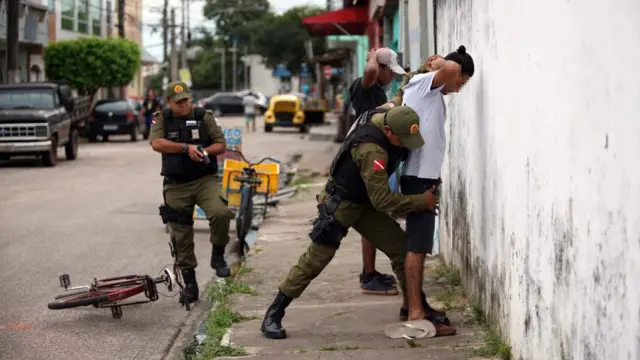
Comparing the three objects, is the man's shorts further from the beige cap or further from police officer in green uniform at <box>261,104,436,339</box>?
the beige cap

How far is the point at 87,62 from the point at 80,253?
33.0 m

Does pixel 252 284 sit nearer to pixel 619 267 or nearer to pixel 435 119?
pixel 435 119

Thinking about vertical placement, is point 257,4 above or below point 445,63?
above

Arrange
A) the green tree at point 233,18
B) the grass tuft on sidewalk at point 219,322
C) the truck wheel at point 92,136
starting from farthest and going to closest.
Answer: the green tree at point 233,18 < the truck wheel at point 92,136 < the grass tuft on sidewalk at point 219,322

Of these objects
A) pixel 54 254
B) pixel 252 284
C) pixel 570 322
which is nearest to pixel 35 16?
pixel 54 254

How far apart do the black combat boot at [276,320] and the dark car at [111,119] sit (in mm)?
30765

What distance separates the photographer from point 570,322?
193 inches

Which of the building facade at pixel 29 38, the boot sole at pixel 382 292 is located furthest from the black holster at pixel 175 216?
the building facade at pixel 29 38

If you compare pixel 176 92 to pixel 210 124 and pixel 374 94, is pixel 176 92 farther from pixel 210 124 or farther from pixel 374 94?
pixel 374 94

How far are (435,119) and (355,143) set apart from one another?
2.54 feet

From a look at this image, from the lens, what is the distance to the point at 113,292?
816 centimetres

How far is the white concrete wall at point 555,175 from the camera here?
4051 mm

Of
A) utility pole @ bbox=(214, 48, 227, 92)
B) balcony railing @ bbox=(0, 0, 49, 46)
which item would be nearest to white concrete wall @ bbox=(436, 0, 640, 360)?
balcony railing @ bbox=(0, 0, 49, 46)

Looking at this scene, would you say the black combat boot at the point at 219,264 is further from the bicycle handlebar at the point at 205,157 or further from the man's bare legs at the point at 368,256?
the man's bare legs at the point at 368,256
